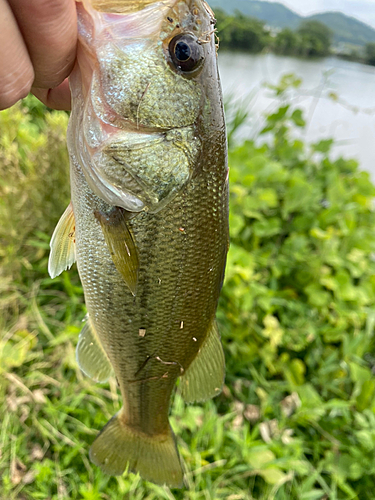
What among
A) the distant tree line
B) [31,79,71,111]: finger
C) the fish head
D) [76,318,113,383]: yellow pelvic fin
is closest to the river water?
the distant tree line

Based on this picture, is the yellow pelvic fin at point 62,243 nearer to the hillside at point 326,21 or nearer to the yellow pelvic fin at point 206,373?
the yellow pelvic fin at point 206,373

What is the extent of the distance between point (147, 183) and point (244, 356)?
184cm

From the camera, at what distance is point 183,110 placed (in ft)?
2.84

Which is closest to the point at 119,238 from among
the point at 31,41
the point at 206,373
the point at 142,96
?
the point at 142,96

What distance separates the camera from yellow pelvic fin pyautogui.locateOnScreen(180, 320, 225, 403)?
45.4 inches

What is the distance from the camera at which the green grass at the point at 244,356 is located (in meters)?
1.85

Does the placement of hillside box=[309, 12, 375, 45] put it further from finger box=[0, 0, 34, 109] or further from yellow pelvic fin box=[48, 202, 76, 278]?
finger box=[0, 0, 34, 109]

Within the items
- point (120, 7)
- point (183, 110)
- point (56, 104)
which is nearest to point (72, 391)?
point (56, 104)

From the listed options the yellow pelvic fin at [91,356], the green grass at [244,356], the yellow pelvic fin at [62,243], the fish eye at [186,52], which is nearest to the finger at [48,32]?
the fish eye at [186,52]

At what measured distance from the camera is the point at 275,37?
485 centimetres

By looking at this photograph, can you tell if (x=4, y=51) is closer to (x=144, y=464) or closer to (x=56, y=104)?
(x=56, y=104)

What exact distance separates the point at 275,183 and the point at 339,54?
13.4 ft

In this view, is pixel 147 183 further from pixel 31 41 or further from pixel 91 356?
pixel 91 356

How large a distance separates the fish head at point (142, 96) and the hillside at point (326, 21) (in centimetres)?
466
